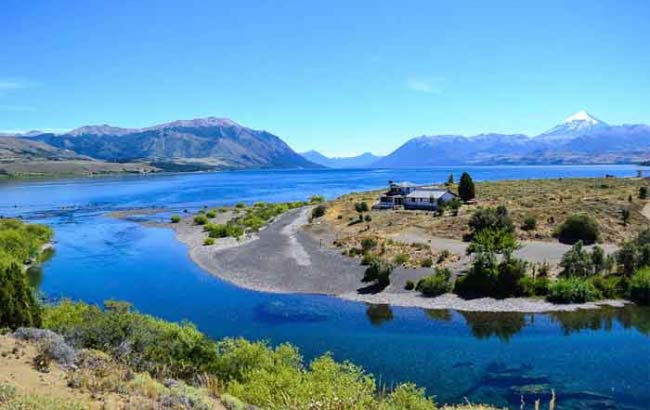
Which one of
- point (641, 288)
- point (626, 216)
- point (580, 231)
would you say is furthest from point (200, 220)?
point (641, 288)

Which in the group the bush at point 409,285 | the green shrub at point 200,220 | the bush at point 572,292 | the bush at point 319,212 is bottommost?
the bush at point 409,285

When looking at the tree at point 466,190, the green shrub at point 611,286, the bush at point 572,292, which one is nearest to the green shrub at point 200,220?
the tree at point 466,190

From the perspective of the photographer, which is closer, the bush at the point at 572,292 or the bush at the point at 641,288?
the bush at the point at 641,288

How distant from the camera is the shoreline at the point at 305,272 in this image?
34.9m

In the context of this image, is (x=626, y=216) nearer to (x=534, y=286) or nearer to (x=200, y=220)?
(x=534, y=286)

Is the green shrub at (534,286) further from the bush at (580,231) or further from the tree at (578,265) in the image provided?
the bush at (580,231)

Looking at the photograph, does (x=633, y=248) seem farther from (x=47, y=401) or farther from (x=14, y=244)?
(x=14, y=244)

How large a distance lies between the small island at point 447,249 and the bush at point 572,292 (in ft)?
0.24

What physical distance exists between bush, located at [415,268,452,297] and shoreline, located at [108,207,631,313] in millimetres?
589

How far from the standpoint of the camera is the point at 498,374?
24656 millimetres

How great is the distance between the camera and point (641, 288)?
3456cm

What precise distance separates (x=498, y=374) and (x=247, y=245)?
3731 centimetres

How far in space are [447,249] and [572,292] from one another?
50.3 ft

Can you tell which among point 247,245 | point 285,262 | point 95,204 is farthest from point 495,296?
point 95,204
